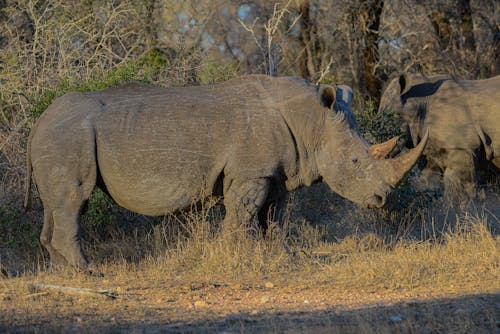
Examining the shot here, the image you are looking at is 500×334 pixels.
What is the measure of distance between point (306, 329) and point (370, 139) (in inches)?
203

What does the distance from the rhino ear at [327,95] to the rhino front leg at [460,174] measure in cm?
435

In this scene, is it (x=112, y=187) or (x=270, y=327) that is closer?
(x=270, y=327)

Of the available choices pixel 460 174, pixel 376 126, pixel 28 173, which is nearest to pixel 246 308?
pixel 28 173

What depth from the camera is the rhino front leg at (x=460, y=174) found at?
457 inches

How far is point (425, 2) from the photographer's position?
16.7 meters

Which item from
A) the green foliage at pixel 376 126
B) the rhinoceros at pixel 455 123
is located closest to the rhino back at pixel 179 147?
the green foliage at pixel 376 126

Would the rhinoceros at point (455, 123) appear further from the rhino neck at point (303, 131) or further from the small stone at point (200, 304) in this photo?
the small stone at point (200, 304)

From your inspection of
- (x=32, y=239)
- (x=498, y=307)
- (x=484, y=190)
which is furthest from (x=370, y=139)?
(x=498, y=307)

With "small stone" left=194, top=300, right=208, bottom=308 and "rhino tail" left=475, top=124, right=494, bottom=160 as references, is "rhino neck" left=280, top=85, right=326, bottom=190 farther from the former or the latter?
"rhino tail" left=475, top=124, right=494, bottom=160

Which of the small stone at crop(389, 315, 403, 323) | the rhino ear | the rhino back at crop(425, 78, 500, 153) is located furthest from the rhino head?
the rhino back at crop(425, 78, 500, 153)

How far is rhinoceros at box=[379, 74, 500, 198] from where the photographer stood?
11.7 m

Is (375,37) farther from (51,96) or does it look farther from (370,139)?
(51,96)

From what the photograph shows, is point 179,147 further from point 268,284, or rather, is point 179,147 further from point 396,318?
point 396,318

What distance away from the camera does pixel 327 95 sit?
7.73 metres
